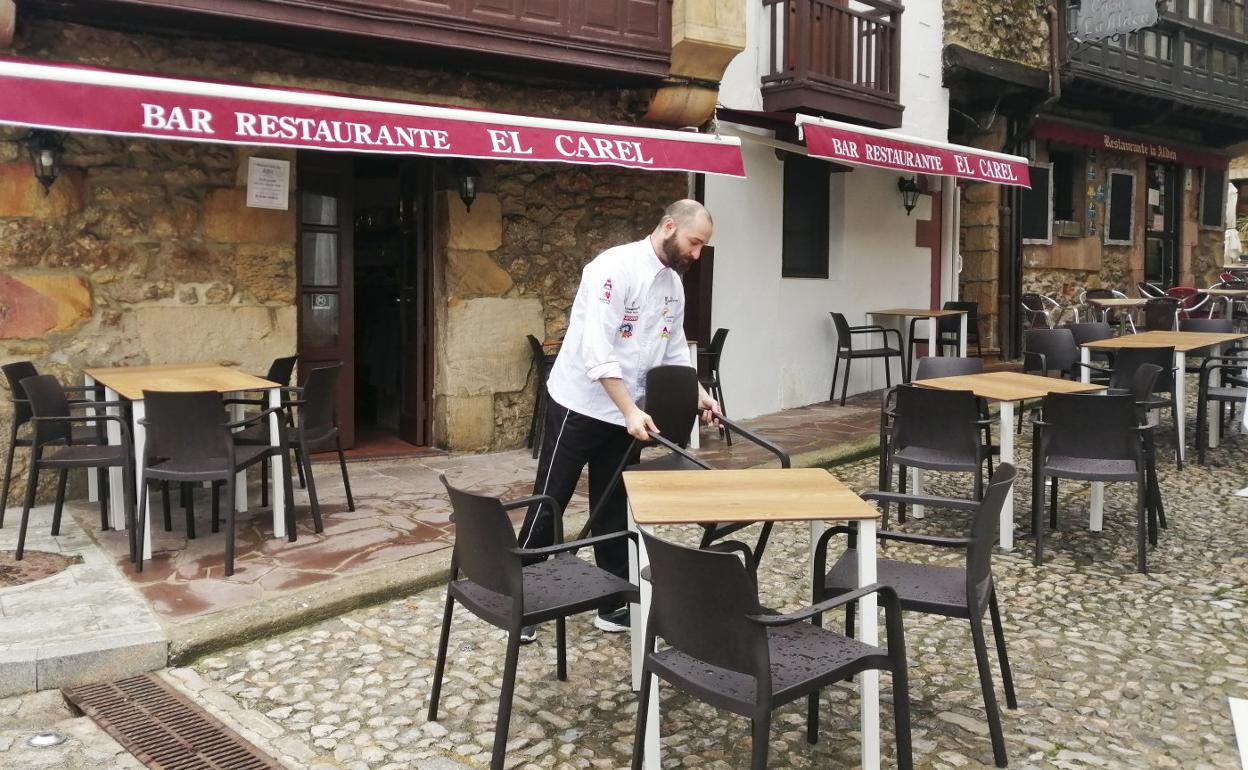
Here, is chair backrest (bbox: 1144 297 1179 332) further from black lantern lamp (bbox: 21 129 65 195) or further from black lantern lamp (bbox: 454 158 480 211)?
black lantern lamp (bbox: 21 129 65 195)

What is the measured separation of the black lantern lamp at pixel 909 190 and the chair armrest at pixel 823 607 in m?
10.1

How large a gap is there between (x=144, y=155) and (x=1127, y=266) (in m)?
14.8

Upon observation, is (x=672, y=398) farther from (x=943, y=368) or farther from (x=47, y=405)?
(x=47, y=405)

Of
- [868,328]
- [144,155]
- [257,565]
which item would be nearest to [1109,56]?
[868,328]

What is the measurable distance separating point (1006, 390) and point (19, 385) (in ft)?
18.1

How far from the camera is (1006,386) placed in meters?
6.28

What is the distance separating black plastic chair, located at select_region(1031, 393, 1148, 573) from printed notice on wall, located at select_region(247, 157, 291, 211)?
517cm

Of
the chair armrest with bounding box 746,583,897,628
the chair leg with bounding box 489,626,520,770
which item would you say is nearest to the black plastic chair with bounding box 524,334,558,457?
the chair leg with bounding box 489,626,520,770

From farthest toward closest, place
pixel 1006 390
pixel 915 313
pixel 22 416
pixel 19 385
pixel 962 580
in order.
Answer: pixel 915 313
pixel 1006 390
pixel 19 385
pixel 22 416
pixel 962 580

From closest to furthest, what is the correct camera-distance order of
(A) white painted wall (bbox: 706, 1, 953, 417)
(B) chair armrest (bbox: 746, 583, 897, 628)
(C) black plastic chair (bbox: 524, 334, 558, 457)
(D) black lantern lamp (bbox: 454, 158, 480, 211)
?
(B) chair armrest (bbox: 746, 583, 897, 628) < (D) black lantern lamp (bbox: 454, 158, 480, 211) < (C) black plastic chair (bbox: 524, 334, 558, 457) < (A) white painted wall (bbox: 706, 1, 953, 417)

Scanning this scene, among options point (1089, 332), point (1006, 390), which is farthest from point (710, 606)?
point (1089, 332)

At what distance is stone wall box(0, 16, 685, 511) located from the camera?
6617 mm

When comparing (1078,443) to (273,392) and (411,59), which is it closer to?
(273,392)

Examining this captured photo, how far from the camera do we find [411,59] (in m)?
7.82
